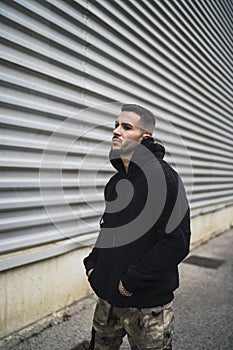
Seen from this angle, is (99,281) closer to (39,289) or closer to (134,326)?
(134,326)

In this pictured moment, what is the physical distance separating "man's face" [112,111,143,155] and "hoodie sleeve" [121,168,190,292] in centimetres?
34

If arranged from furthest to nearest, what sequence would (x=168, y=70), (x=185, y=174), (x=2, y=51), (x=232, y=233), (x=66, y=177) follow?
(x=232, y=233), (x=185, y=174), (x=168, y=70), (x=66, y=177), (x=2, y=51)

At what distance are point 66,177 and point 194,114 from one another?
3.89 metres

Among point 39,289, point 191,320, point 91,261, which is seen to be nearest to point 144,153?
point 91,261

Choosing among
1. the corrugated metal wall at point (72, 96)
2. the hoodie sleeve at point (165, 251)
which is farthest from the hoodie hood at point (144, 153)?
the corrugated metal wall at point (72, 96)

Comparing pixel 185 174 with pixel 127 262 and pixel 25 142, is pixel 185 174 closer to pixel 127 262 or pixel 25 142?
pixel 25 142

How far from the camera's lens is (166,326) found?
181cm

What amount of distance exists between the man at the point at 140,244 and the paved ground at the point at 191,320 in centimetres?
107

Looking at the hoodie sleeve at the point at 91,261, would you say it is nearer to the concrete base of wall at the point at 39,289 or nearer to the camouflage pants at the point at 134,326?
the camouflage pants at the point at 134,326

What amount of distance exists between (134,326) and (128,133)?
1100 millimetres

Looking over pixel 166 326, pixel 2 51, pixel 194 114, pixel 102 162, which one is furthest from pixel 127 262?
pixel 194 114

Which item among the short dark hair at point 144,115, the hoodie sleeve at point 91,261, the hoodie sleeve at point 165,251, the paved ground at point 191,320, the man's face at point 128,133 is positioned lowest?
the paved ground at point 191,320

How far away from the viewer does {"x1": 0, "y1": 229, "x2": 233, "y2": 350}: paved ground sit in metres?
2.82

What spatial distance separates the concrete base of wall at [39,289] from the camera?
2.79 m
